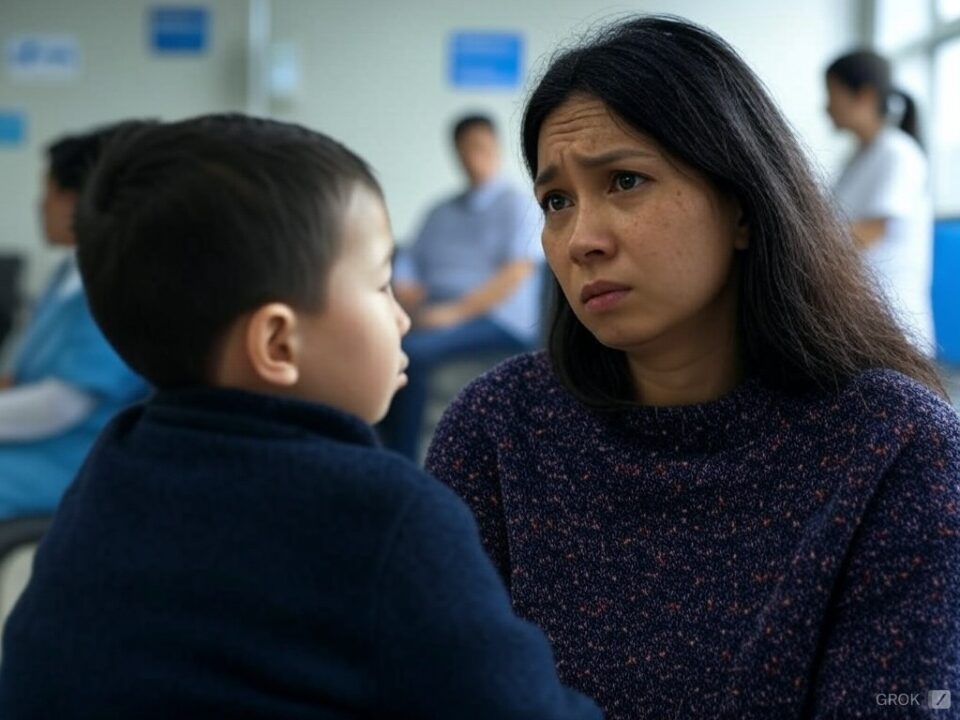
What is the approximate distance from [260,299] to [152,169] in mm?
95

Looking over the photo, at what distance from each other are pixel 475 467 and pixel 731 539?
10.3 inches

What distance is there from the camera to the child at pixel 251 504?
649 mm

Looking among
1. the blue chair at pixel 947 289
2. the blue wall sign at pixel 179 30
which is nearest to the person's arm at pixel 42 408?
the blue chair at pixel 947 289

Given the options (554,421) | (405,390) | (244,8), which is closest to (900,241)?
(405,390)

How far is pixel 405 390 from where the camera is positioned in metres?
4.04

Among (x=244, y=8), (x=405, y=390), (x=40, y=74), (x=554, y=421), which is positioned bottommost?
(x=405, y=390)

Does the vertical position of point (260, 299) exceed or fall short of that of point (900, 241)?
it exceeds it

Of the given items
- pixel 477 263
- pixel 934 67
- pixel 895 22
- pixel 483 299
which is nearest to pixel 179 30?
pixel 477 263

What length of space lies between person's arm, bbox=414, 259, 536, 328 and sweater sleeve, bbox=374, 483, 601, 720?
3.76 meters

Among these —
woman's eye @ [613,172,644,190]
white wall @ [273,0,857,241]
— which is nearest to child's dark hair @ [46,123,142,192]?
woman's eye @ [613,172,644,190]

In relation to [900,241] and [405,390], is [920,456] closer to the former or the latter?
[900,241]

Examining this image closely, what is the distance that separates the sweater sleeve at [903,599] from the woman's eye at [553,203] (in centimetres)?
38

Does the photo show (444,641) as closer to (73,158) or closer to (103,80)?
(73,158)

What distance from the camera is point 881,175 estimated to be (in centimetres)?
328
